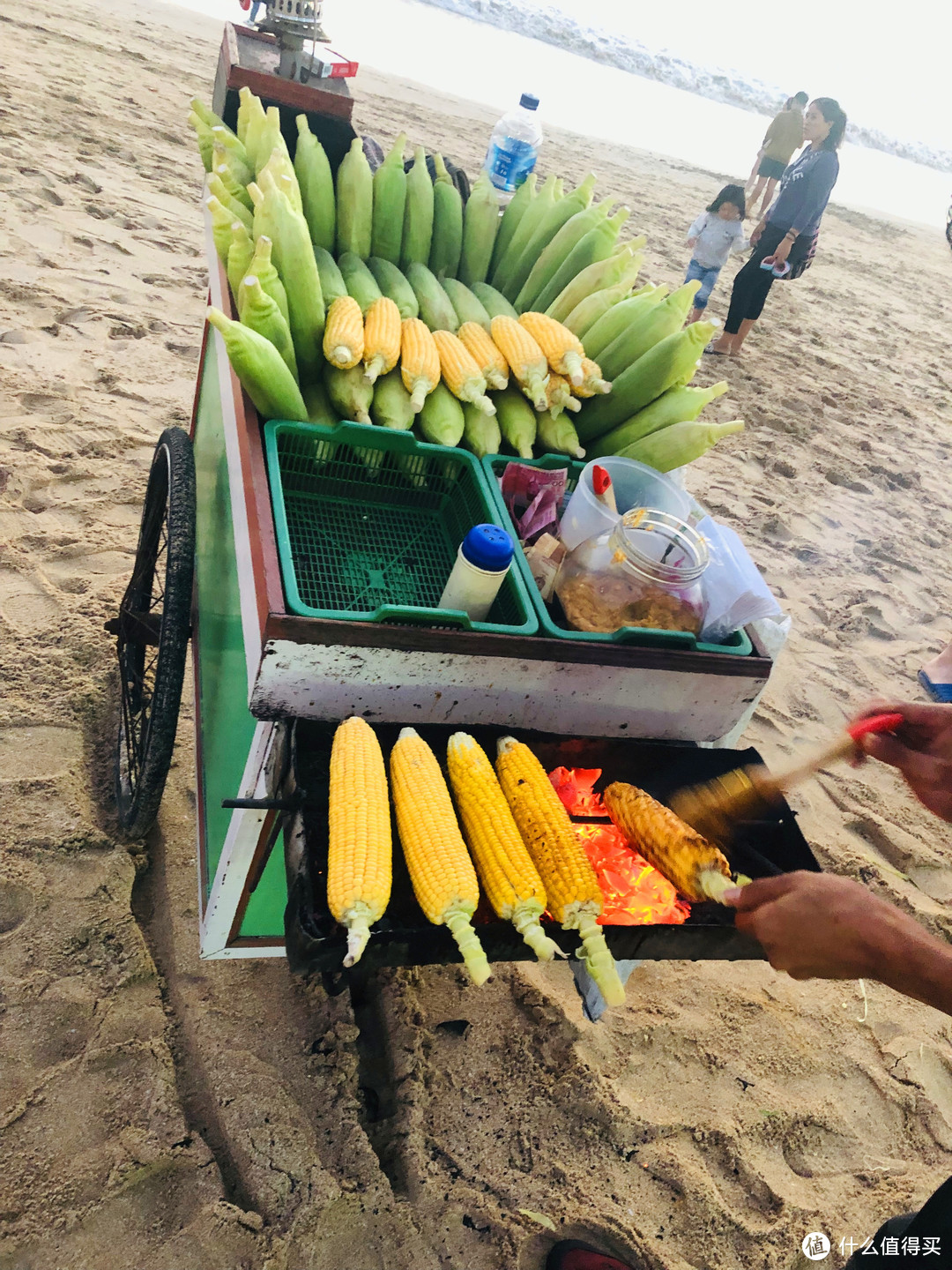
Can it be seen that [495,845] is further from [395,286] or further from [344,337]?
[395,286]

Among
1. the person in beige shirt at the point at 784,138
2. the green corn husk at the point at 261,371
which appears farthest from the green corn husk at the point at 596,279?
the person in beige shirt at the point at 784,138

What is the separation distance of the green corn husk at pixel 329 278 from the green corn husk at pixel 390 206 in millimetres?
256

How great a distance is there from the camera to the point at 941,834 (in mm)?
3842

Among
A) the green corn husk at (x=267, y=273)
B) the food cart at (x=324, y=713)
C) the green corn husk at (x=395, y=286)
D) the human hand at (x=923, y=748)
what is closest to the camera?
the food cart at (x=324, y=713)

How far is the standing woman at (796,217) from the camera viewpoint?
6895 millimetres

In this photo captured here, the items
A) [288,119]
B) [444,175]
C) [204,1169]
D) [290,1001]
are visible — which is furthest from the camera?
[288,119]

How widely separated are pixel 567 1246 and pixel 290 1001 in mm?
1052

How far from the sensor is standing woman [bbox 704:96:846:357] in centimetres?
689

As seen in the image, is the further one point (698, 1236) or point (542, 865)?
point (698, 1236)

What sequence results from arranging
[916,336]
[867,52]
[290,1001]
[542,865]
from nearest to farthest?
[542,865] < [290,1001] < [916,336] < [867,52]

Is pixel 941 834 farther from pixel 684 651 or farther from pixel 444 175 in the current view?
pixel 444 175

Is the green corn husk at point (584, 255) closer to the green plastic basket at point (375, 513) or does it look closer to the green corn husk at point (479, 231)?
the green corn husk at point (479, 231)

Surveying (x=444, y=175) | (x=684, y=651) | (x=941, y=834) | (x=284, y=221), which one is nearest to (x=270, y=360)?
(x=284, y=221)

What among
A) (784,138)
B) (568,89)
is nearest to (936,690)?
(784,138)
